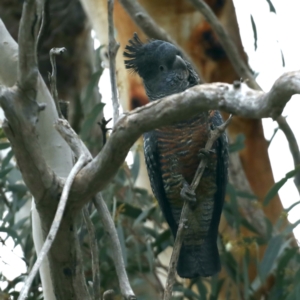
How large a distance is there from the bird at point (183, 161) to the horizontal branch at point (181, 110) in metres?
0.74

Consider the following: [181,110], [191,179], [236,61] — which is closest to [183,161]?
[191,179]

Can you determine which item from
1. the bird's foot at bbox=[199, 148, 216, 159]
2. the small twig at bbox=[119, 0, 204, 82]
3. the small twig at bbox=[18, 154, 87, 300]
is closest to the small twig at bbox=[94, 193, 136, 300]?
the small twig at bbox=[18, 154, 87, 300]

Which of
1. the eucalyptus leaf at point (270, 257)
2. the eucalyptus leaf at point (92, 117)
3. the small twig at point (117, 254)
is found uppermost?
the eucalyptus leaf at point (92, 117)

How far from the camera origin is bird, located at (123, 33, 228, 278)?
74.7 inches

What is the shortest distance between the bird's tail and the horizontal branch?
835 millimetres

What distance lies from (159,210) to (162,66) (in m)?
0.66

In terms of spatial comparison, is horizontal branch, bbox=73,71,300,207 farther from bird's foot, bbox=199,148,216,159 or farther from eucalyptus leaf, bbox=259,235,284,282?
eucalyptus leaf, bbox=259,235,284,282

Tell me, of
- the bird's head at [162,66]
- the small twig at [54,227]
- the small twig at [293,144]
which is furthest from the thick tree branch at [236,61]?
the small twig at [54,227]

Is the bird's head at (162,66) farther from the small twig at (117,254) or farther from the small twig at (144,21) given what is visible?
the small twig at (117,254)

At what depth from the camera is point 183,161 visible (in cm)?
192

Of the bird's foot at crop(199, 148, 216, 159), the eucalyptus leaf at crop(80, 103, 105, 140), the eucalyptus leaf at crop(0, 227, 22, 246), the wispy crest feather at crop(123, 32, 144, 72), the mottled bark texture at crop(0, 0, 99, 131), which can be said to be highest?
the mottled bark texture at crop(0, 0, 99, 131)

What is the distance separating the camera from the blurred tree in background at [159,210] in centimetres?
217

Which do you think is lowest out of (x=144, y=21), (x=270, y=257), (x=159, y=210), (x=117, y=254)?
(x=270, y=257)

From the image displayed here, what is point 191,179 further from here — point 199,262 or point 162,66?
point 162,66
